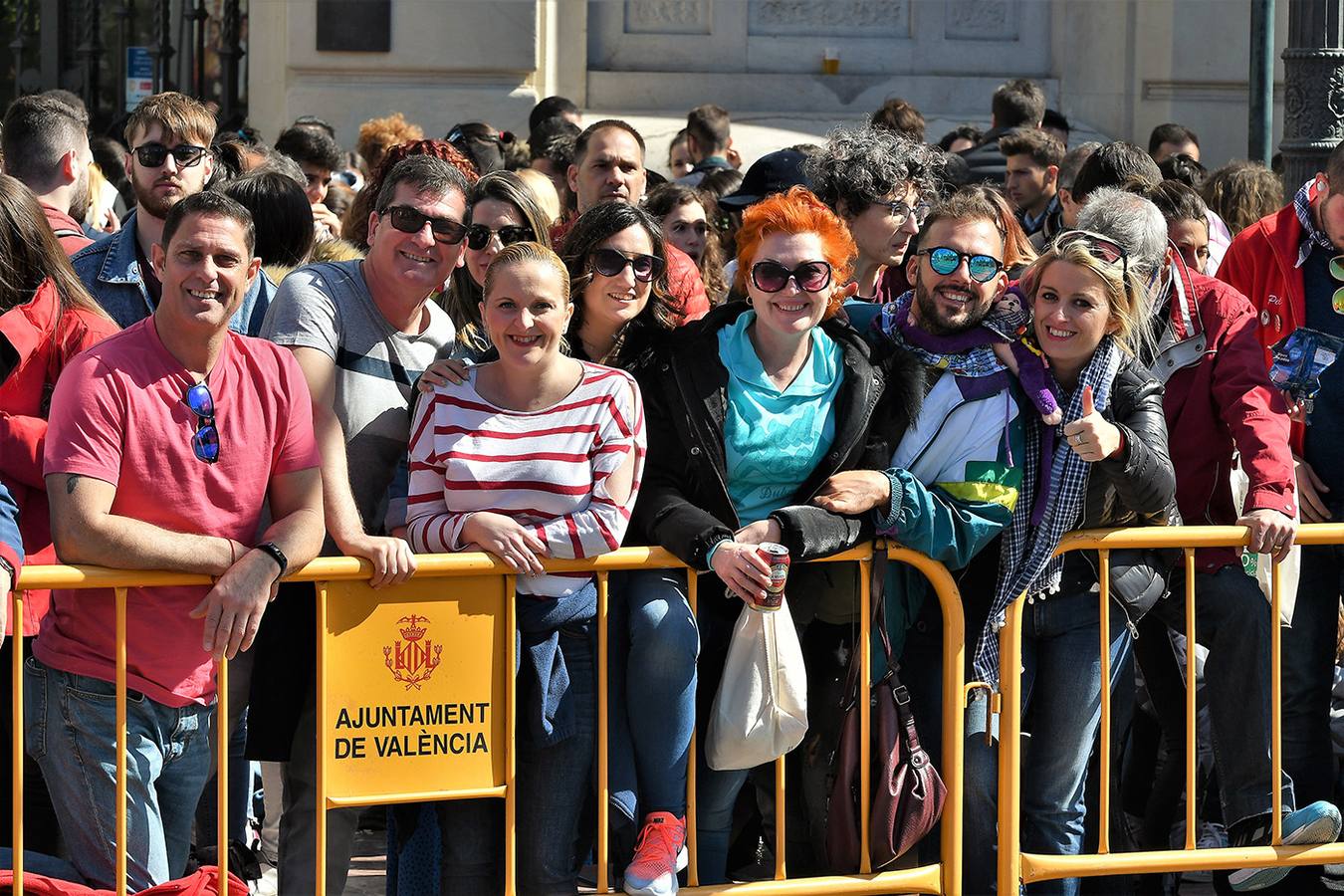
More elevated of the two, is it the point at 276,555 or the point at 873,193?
the point at 873,193

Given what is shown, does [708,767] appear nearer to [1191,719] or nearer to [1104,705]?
[1104,705]

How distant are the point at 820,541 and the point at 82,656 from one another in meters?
1.74

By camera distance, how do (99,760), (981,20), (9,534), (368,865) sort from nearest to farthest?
1. (9,534)
2. (99,760)
3. (368,865)
4. (981,20)

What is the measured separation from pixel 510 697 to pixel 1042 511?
1.46 metres

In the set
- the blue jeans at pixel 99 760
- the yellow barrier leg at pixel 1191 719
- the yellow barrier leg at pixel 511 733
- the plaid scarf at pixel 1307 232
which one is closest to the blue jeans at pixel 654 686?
the yellow barrier leg at pixel 511 733

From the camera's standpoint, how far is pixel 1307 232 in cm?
566

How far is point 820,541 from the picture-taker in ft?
14.3

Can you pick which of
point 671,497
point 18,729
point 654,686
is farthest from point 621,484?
point 18,729

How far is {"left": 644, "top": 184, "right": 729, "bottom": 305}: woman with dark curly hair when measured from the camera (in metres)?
6.69

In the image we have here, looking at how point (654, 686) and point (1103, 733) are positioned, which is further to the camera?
point (1103, 733)

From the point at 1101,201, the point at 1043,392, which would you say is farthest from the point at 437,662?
the point at 1101,201

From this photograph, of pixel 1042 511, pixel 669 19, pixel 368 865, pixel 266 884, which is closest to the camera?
pixel 1042 511

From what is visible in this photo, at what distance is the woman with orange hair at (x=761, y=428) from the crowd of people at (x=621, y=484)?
1cm

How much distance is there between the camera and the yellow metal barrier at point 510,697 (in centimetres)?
401
